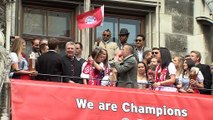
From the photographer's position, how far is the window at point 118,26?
1602 centimetres

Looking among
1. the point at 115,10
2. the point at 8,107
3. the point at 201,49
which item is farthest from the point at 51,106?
the point at 201,49

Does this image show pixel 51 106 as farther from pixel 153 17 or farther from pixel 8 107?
pixel 153 17

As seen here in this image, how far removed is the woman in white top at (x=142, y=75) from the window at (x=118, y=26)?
330cm

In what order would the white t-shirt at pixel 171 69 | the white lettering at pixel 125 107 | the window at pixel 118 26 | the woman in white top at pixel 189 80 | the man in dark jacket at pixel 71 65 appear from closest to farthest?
the man in dark jacket at pixel 71 65, the white lettering at pixel 125 107, the white t-shirt at pixel 171 69, the woman in white top at pixel 189 80, the window at pixel 118 26

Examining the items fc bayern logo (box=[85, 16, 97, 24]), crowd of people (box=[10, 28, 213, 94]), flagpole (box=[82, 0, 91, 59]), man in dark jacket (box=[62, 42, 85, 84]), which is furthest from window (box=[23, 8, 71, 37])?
man in dark jacket (box=[62, 42, 85, 84])

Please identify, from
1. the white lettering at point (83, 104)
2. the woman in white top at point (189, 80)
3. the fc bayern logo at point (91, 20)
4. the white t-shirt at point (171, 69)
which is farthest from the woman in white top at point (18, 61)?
the woman in white top at point (189, 80)

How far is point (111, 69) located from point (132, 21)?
4061 mm

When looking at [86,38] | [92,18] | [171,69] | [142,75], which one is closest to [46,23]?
[86,38]

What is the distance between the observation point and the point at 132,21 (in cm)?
1656

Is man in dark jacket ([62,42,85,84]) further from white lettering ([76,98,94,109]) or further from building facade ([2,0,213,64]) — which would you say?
building facade ([2,0,213,64])

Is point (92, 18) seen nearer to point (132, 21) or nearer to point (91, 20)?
point (91, 20)

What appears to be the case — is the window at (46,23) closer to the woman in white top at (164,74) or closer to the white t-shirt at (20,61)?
the white t-shirt at (20,61)

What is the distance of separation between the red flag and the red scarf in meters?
2.50

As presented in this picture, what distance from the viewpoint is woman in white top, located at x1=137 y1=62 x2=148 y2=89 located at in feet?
41.3
